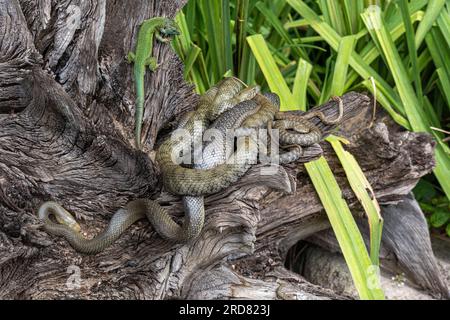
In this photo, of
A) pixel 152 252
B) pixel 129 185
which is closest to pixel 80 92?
pixel 129 185

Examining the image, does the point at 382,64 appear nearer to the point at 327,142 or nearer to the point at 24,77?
the point at 327,142

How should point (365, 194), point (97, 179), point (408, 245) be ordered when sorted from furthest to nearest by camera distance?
point (408, 245), point (365, 194), point (97, 179)

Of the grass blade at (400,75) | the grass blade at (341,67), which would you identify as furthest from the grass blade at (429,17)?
the grass blade at (341,67)

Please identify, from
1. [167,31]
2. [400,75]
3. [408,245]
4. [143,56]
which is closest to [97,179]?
[143,56]

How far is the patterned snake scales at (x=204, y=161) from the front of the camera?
9.87ft

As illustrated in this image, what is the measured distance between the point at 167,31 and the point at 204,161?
0.82m

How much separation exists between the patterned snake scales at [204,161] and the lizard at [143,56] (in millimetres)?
231

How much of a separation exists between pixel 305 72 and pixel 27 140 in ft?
6.75

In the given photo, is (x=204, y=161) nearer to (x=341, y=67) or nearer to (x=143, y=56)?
(x=143, y=56)

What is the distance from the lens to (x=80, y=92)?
3154mm

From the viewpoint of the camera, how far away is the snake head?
134 inches

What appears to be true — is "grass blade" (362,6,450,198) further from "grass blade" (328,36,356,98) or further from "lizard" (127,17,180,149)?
"lizard" (127,17,180,149)

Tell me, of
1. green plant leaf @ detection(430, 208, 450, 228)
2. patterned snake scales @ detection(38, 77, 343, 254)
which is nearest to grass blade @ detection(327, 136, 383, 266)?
patterned snake scales @ detection(38, 77, 343, 254)

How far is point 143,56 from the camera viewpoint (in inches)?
128
